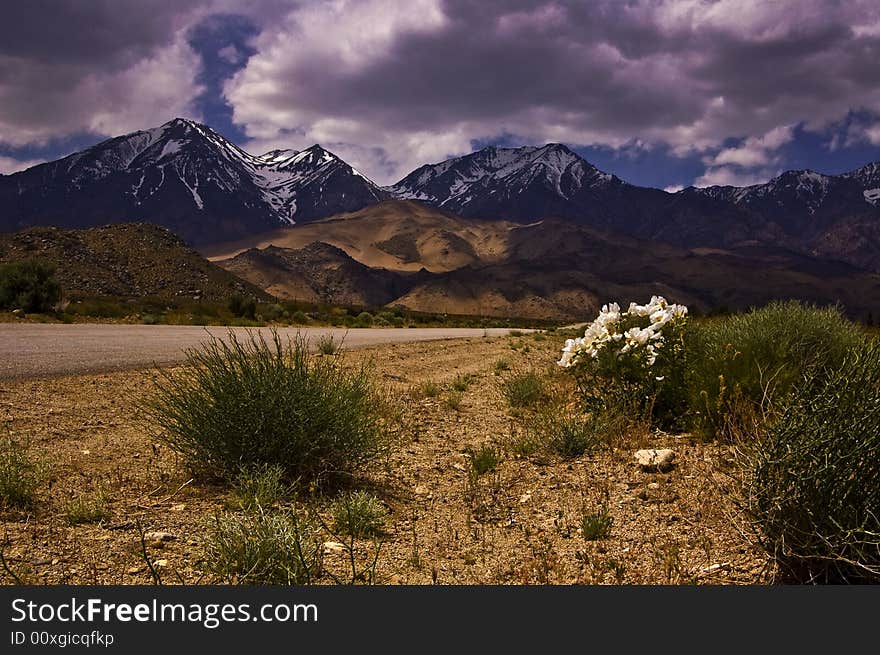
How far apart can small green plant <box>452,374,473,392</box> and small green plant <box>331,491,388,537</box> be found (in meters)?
5.30

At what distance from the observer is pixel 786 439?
2.92 metres

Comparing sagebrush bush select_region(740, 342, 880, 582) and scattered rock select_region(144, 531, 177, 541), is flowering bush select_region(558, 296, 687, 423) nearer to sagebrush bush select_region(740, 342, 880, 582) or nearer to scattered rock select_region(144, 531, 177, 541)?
sagebrush bush select_region(740, 342, 880, 582)

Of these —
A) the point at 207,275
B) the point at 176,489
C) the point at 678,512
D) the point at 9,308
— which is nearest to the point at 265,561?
the point at 176,489

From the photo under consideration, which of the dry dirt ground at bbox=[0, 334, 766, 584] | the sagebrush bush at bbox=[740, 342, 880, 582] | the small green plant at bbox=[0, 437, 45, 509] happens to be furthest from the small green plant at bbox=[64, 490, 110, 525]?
the sagebrush bush at bbox=[740, 342, 880, 582]

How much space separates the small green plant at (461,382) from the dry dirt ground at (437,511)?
2.23 m

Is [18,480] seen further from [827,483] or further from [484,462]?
[827,483]

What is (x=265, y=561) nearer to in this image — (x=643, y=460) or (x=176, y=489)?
(x=176, y=489)

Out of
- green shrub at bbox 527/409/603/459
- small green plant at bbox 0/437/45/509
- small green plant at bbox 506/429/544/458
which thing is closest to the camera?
small green plant at bbox 0/437/45/509

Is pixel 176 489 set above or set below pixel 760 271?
below

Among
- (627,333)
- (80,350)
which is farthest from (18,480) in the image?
(80,350)

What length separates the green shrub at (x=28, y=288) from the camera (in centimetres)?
2094

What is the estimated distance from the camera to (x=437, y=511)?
408 cm

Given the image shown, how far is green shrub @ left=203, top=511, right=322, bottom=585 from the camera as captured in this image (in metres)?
2.74

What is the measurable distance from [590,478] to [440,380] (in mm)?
5574
